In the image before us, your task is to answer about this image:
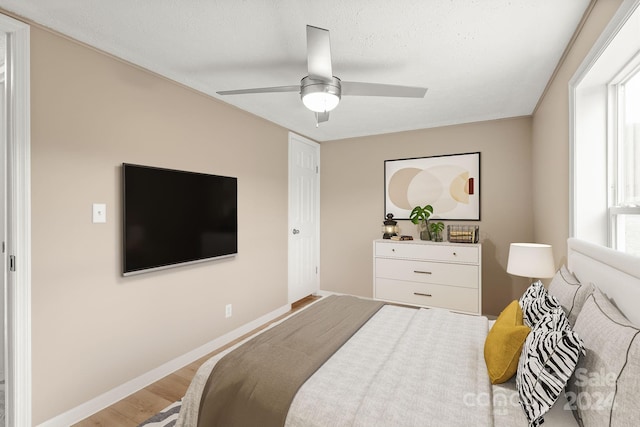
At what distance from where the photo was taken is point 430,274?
11.4 ft

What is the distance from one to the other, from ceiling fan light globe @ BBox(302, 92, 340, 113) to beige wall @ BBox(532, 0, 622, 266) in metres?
1.39

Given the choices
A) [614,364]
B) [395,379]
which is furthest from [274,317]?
[614,364]

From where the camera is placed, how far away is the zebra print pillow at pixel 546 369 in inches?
40.2

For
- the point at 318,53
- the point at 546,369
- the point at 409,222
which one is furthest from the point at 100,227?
the point at 409,222

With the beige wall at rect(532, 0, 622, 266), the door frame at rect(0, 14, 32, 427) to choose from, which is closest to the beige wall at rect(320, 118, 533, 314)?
the beige wall at rect(532, 0, 622, 266)

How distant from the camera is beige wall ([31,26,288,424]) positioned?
70.2 inches

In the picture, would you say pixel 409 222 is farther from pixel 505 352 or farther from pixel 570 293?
pixel 505 352

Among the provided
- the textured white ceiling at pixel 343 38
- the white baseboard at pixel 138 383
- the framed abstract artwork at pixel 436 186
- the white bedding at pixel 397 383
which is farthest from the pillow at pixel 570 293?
the white baseboard at pixel 138 383

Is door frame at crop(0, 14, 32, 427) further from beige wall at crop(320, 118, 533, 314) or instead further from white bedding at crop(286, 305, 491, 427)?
beige wall at crop(320, 118, 533, 314)

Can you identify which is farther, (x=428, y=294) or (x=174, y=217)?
(x=428, y=294)

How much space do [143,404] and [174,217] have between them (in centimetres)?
133

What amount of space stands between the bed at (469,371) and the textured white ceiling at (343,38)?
4.34ft

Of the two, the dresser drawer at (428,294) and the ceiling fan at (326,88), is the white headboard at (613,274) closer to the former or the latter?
the ceiling fan at (326,88)

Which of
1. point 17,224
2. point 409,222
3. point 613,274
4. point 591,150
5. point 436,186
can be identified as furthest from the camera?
point 409,222
